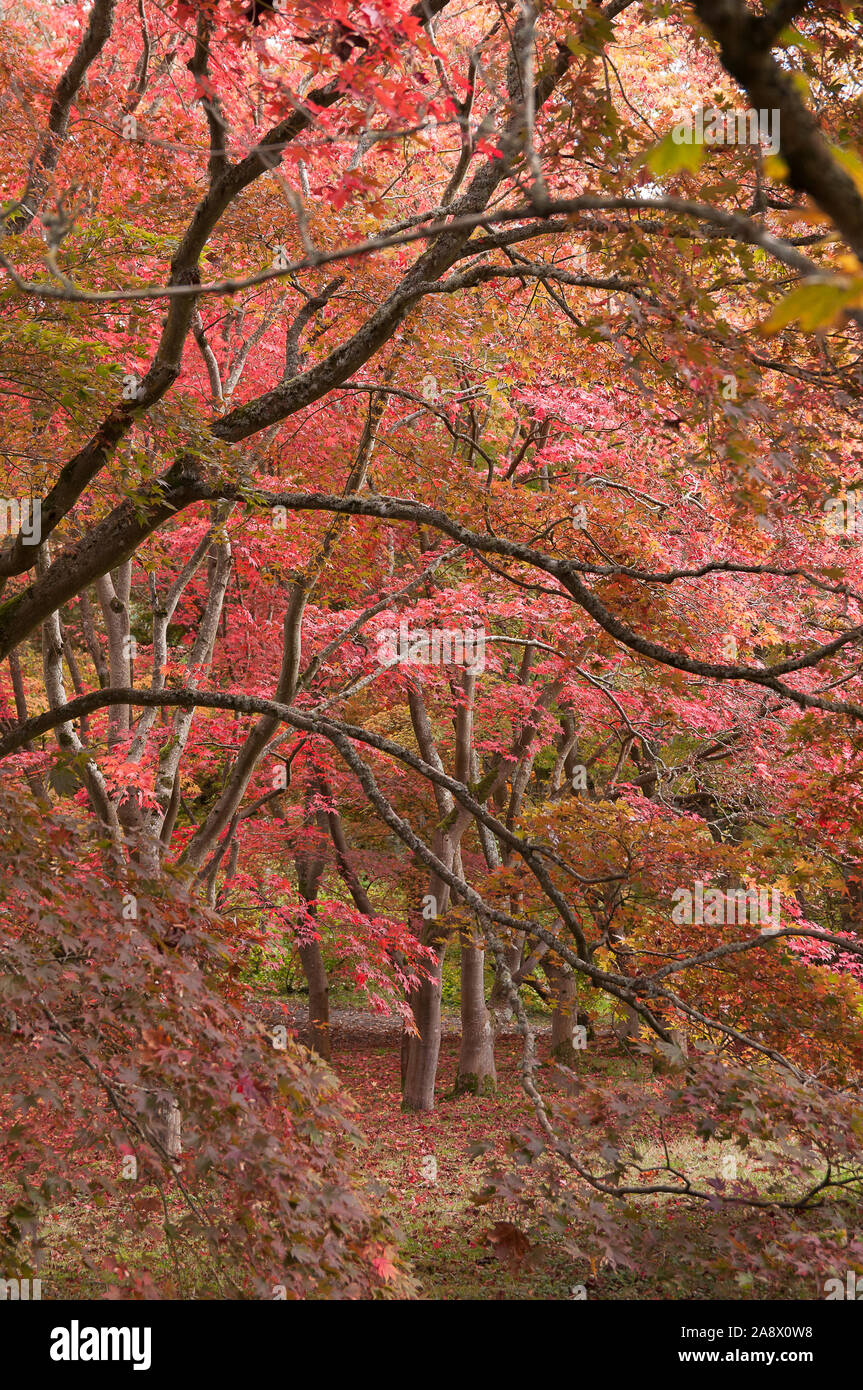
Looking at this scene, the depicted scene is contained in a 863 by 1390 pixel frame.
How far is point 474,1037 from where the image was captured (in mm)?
13250

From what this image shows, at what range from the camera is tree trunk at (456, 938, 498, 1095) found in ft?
42.7

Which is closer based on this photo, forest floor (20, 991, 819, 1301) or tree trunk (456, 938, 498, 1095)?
forest floor (20, 991, 819, 1301)

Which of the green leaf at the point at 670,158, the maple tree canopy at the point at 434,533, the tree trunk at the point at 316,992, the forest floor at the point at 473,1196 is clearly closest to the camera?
the green leaf at the point at 670,158

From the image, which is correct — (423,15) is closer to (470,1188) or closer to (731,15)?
(731,15)

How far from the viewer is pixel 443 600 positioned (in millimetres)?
9672

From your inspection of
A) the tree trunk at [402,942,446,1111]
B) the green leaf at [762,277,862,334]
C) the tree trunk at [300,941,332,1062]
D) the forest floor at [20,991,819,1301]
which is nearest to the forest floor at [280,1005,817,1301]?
the forest floor at [20,991,819,1301]

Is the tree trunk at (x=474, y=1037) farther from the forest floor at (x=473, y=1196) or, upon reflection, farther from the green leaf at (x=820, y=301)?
the green leaf at (x=820, y=301)

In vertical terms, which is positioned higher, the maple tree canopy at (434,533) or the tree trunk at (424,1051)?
the maple tree canopy at (434,533)

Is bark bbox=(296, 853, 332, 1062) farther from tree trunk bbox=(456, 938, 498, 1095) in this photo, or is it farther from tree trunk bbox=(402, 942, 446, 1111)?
tree trunk bbox=(456, 938, 498, 1095)

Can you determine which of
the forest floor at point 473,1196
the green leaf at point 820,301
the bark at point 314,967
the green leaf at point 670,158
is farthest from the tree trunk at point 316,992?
the green leaf at point 820,301

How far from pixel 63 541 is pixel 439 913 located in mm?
6213

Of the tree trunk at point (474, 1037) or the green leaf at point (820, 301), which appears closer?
the green leaf at point (820, 301)

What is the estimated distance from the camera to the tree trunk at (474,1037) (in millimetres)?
13000

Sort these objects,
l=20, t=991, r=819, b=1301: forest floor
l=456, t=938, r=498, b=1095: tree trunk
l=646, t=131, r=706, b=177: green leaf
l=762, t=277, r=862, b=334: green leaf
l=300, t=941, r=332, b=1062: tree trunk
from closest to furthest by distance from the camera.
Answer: l=762, t=277, r=862, b=334: green leaf < l=646, t=131, r=706, b=177: green leaf < l=20, t=991, r=819, b=1301: forest floor < l=456, t=938, r=498, b=1095: tree trunk < l=300, t=941, r=332, b=1062: tree trunk
